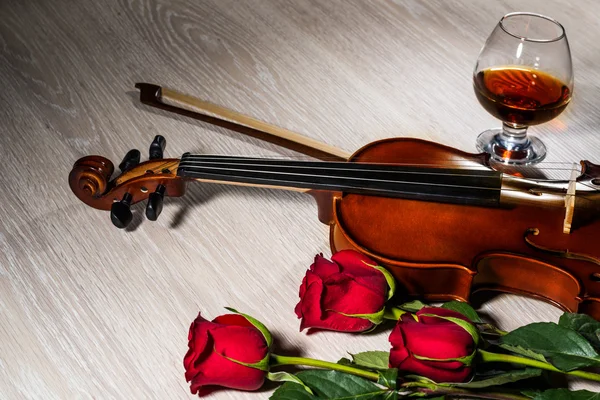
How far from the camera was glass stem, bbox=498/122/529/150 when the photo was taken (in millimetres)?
1002

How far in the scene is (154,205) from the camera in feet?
2.84

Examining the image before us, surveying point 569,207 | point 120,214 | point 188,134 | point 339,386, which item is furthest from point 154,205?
point 569,207

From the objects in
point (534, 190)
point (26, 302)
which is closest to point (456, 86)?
point (534, 190)

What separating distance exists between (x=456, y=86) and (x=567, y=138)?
0.18 metres

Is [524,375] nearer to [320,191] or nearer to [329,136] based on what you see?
[320,191]

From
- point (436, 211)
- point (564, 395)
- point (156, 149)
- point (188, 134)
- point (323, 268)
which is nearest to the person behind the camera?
point (564, 395)

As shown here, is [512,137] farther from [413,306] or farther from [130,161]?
[130,161]

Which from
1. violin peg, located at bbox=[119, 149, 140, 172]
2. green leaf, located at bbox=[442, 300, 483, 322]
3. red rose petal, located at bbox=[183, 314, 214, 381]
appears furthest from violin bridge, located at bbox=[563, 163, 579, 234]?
violin peg, located at bbox=[119, 149, 140, 172]

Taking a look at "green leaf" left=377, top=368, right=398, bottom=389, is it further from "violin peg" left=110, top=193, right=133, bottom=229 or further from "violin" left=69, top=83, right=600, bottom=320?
"violin peg" left=110, top=193, right=133, bottom=229

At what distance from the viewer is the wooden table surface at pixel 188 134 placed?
801mm

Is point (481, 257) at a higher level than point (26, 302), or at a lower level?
higher

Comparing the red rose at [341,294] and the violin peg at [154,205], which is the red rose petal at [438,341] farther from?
the violin peg at [154,205]

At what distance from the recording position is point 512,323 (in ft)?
2.66

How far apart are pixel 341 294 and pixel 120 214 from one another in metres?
0.29
